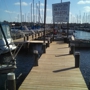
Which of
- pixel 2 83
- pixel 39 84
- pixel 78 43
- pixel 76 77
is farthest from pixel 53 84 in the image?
pixel 78 43

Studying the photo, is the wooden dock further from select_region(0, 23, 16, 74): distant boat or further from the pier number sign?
the pier number sign

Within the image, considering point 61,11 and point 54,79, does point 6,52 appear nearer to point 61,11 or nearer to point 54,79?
point 61,11

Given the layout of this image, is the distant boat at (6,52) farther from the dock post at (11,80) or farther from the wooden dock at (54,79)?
the dock post at (11,80)

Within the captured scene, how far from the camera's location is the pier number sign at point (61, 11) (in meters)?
24.8

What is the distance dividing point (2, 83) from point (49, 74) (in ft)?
15.9

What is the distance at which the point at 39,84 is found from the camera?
9234 millimetres

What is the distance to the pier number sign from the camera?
2484 cm

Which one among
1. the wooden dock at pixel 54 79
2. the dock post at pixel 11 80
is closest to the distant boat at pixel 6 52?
the wooden dock at pixel 54 79

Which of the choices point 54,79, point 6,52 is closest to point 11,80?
point 54,79

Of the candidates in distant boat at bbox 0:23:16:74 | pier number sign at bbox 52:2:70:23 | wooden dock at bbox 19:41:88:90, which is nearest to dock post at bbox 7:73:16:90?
wooden dock at bbox 19:41:88:90

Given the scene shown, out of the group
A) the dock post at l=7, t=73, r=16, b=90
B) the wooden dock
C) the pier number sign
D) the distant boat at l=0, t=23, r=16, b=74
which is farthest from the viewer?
the pier number sign

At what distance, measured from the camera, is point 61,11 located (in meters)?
25.2

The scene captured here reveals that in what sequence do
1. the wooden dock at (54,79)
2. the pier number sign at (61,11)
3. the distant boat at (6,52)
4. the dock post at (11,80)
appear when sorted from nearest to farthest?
the dock post at (11,80) → the wooden dock at (54,79) → the distant boat at (6,52) → the pier number sign at (61,11)

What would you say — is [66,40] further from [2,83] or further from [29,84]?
[29,84]
